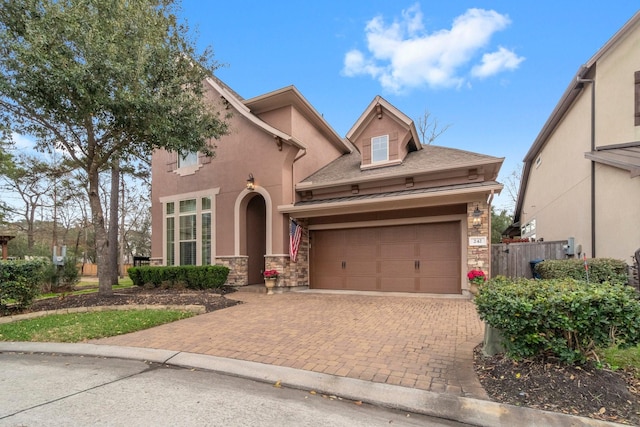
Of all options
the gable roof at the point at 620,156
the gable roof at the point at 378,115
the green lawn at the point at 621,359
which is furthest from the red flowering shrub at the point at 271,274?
the gable roof at the point at 620,156

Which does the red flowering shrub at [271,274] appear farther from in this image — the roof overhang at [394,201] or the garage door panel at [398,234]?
the garage door panel at [398,234]

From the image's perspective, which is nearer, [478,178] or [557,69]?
[478,178]

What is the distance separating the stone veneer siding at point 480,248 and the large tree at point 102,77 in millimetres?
8253

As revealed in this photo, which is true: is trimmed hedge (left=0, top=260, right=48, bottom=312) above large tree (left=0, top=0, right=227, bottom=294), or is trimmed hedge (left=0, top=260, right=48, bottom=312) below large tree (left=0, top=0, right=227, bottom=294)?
below

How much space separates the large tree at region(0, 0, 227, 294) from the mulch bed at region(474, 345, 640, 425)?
8.99m

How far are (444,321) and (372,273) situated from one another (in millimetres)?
4668

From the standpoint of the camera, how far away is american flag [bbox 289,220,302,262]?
445 inches

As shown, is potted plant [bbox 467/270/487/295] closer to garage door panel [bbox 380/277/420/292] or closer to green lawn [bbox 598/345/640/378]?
garage door panel [bbox 380/277/420/292]

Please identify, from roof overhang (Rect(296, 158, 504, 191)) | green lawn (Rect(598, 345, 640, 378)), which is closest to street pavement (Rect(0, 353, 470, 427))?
green lawn (Rect(598, 345, 640, 378))

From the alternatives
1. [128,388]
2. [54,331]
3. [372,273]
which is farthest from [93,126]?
[372,273]

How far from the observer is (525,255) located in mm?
10781

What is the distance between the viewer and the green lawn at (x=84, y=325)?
5746 mm

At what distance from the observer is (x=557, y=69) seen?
44.7 feet

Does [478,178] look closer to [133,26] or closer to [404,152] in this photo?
[404,152]
